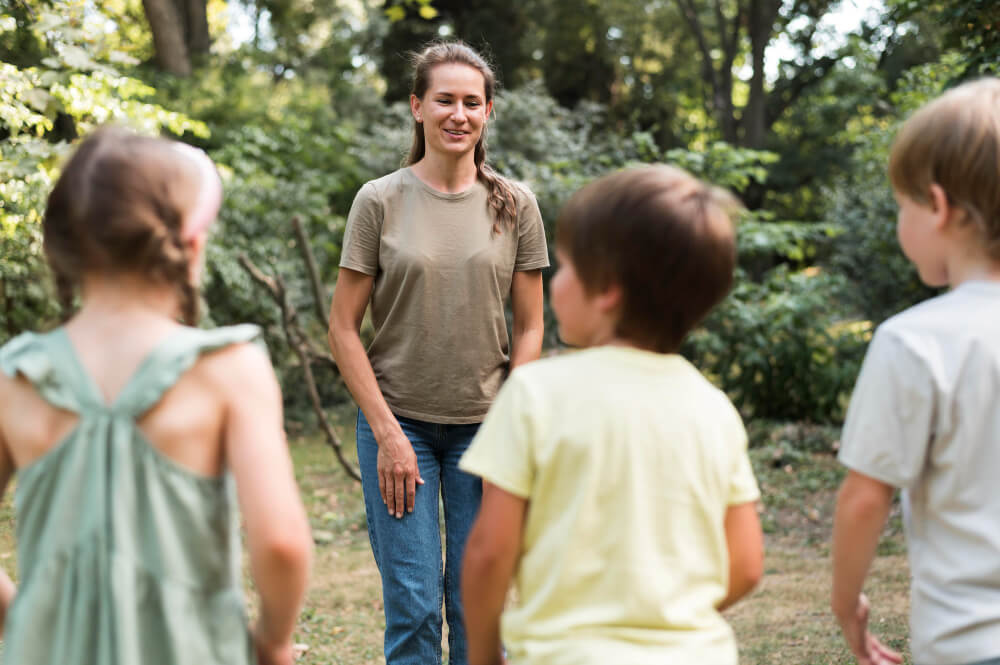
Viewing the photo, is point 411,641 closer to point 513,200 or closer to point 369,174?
point 513,200

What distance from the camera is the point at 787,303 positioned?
964 centimetres

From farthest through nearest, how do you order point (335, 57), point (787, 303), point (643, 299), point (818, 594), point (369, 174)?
point (335, 57) → point (369, 174) → point (787, 303) → point (818, 594) → point (643, 299)

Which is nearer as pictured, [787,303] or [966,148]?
[966,148]

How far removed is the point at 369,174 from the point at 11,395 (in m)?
11.0

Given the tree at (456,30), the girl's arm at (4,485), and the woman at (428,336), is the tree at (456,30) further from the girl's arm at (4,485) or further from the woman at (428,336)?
the girl's arm at (4,485)

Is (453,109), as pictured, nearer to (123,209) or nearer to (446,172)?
(446,172)

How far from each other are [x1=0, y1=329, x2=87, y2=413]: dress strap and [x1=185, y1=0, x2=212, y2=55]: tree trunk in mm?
14847

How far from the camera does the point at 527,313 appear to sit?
2975mm

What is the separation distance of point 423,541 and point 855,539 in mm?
1368

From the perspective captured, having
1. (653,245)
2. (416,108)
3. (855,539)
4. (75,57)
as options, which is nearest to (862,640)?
(855,539)

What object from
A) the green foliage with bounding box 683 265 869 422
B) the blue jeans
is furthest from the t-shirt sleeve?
the green foliage with bounding box 683 265 869 422

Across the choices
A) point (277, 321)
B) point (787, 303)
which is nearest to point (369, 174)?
point (277, 321)

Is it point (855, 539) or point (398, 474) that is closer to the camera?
point (855, 539)

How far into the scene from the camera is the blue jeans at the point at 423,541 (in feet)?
8.86
